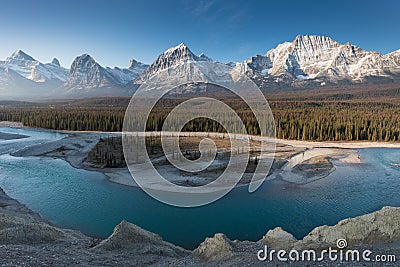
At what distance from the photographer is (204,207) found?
104 feet

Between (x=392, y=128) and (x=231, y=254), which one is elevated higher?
(x=392, y=128)

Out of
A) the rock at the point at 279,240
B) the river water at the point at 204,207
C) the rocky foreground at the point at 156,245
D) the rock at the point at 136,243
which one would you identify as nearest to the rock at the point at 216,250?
the rocky foreground at the point at 156,245

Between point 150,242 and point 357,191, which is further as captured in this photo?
point 357,191

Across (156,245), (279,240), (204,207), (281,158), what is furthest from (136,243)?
(281,158)

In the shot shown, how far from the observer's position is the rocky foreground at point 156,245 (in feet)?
51.4

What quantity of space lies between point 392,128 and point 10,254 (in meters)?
87.9

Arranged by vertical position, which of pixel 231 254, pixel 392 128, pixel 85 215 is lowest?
pixel 85 215

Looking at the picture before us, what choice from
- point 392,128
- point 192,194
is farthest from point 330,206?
point 392,128

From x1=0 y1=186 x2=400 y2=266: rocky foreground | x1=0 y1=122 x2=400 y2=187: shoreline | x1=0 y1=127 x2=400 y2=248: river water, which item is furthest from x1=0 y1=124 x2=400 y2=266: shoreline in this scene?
x1=0 y1=122 x2=400 y2=187: shoreline

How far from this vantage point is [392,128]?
3068 inches

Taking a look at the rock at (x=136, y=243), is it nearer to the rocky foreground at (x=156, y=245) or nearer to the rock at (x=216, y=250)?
the rocky foreground at (x=156, y=245)

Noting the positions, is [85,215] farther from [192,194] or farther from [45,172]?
[45,172]

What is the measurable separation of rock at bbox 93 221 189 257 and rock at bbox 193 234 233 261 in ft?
8.34

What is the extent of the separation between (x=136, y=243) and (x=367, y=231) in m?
14.9
